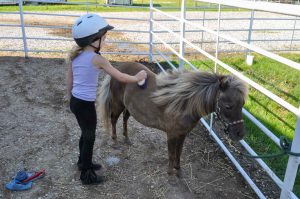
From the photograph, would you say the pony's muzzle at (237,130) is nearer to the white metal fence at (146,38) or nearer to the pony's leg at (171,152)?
the pony's leg at (171,152)

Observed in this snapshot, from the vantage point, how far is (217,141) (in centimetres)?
400

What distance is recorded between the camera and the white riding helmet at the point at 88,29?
260cm

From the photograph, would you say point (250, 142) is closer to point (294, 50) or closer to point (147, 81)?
point (147, 81)

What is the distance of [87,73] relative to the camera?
2791mm

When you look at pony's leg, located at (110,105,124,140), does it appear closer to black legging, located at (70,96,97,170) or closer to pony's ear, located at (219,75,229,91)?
black legging, located at (70,96,97,170)

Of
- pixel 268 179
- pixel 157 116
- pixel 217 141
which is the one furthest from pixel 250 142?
pixel 157 116

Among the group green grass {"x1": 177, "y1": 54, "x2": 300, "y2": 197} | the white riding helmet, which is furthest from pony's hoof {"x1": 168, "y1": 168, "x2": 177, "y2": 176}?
the white riding helmet

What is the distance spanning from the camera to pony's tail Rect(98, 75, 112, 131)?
12.2 feet

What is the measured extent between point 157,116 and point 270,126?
194 cm

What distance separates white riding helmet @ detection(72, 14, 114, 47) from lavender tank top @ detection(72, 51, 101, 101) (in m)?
0.13

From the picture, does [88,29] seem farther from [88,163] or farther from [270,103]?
[270,103]

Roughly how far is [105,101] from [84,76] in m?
0.96

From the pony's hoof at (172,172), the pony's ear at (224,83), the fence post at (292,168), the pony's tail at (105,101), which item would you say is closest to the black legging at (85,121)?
the pony's tail at (105,101)

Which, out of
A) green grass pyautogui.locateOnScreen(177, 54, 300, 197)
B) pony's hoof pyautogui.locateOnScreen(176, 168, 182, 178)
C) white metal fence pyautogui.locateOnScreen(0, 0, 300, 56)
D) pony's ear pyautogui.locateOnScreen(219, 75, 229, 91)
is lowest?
pony's hoof pyautogui.locateOnScreen(176, 168, 182, 178)
